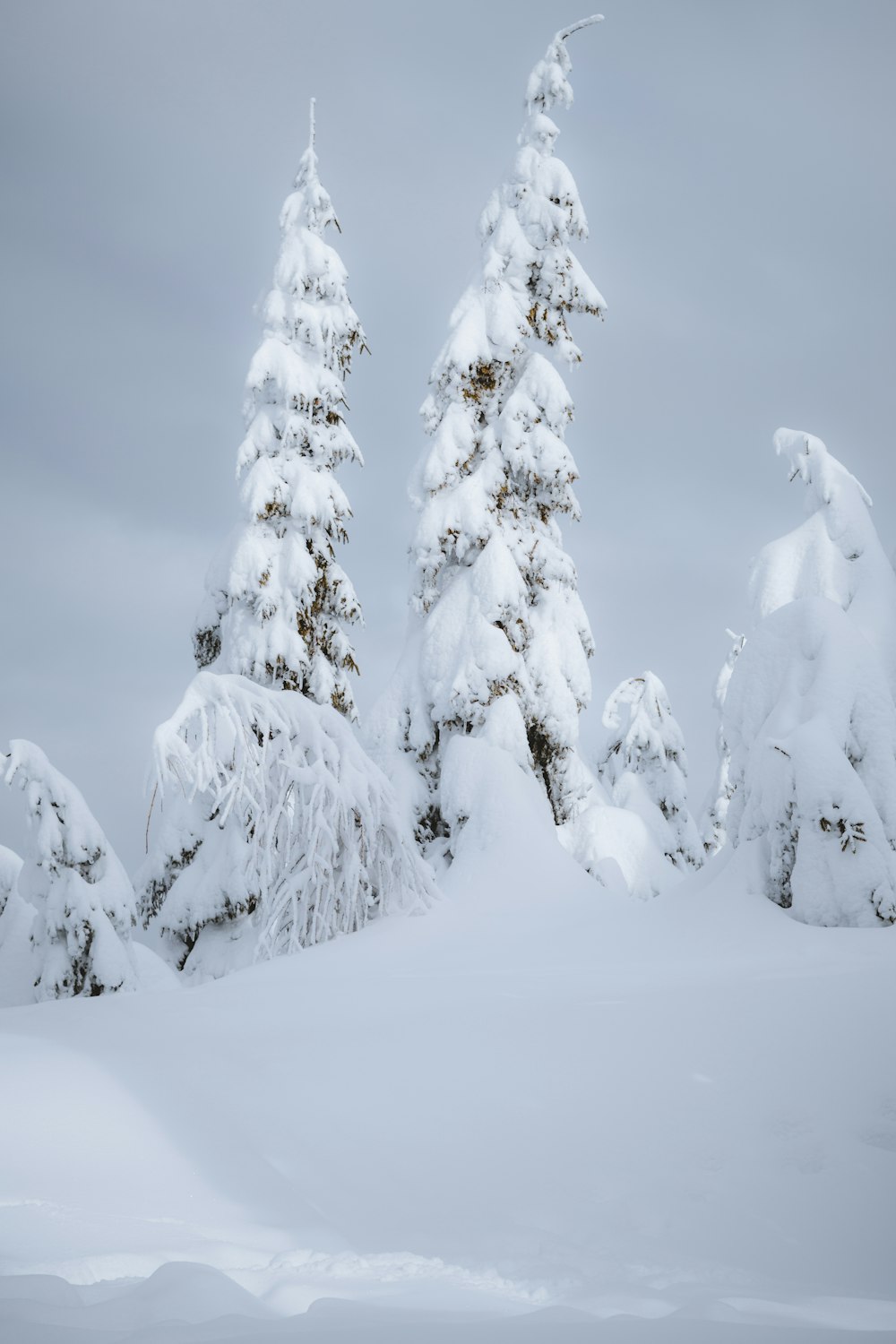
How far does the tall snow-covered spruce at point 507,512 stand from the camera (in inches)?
478

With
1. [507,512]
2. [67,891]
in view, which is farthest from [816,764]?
[67,891]

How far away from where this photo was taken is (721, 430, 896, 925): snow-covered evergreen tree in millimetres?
7168

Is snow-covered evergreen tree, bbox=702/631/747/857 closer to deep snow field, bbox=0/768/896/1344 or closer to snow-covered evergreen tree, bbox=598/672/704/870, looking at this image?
snow-covered evergreen tree, bbox=598/672/704/870

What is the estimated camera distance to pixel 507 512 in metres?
12.9

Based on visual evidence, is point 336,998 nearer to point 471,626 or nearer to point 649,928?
point 649,928

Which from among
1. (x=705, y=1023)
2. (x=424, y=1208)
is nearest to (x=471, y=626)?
(x=705, y=1023)

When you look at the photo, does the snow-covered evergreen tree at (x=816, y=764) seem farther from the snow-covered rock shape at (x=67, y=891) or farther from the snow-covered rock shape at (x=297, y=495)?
the snow-covered rock shape at (x=67, y=891)

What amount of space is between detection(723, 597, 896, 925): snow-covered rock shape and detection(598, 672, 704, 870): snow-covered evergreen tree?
1053cm

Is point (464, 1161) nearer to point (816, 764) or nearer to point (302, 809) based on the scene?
point (816, 764)

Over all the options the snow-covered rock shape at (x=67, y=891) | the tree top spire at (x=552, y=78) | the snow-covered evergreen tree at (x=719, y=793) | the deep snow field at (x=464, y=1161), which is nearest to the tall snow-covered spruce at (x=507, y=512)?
the tree top spire at (x=552, y=78)

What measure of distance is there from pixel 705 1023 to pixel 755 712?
5.17 meters

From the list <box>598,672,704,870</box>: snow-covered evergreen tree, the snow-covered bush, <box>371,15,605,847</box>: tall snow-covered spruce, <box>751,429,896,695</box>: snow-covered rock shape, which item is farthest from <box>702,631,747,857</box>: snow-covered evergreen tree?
the snow-covered bush

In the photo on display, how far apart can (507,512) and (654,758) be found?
9.02 meters

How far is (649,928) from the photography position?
7.59 metres
